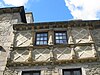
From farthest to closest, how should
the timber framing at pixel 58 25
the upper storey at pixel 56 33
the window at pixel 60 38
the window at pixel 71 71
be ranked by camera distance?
the timber framing at pixel 58 25 → the window at pixel 60 38 → the upper storey at pixel 56 33 → the window at pixel 71 71

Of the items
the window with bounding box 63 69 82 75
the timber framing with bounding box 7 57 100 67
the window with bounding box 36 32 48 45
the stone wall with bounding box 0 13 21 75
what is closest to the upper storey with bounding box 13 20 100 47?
the window with bounding box 36 32 48 45

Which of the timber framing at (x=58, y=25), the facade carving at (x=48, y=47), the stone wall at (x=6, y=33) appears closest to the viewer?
the facade carving at (x=48, y=47)

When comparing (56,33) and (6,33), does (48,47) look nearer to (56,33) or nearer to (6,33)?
(56,33)

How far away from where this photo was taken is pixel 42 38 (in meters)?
12.2

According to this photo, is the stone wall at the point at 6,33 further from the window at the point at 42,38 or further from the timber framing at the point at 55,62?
the window at the point at 42,38

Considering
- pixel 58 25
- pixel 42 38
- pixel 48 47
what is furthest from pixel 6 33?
pixel 58 25

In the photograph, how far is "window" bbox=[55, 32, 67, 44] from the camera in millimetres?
11957

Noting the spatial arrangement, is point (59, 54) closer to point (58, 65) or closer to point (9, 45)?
point (58, 65)

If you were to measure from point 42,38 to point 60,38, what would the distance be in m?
1.01

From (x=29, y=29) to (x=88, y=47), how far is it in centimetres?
359

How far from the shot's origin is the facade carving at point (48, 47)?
1042 cm

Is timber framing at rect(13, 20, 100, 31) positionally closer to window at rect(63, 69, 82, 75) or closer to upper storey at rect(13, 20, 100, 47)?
upper storey at rect(13, 20, 100, 47)

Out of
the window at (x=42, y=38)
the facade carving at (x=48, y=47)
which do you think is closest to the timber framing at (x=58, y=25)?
the facade carving at (x=48, y=47)

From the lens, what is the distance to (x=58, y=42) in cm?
1193
